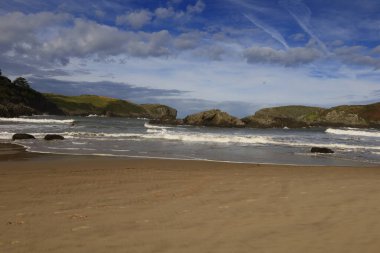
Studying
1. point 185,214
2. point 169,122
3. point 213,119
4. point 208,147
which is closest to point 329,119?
point 213,119

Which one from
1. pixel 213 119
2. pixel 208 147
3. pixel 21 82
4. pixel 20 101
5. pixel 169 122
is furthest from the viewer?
pixel 21 82

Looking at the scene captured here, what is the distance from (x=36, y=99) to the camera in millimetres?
140875

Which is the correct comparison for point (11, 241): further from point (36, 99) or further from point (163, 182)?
point (36, 99)

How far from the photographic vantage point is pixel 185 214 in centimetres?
672

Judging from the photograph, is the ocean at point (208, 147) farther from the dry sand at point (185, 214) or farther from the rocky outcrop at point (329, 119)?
the rocky outcrop at point (329, 119)

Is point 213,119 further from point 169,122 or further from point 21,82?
point 21,82

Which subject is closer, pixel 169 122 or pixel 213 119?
pixel 213 119

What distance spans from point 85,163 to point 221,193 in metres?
8.37

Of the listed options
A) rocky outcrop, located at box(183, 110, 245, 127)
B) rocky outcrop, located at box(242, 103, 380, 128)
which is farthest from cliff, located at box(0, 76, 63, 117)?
rocky outcrop, located at box(242, 103, 380, 128)

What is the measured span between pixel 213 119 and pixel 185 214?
64631mm

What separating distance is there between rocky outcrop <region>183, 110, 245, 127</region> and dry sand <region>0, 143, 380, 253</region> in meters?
58.2

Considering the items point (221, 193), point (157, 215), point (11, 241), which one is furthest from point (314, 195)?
point (11, 241)

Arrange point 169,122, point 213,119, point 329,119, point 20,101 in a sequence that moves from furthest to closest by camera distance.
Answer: point 20,101 → point 329,119 → point 169,122 → point 213,119

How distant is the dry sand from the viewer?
510cm
